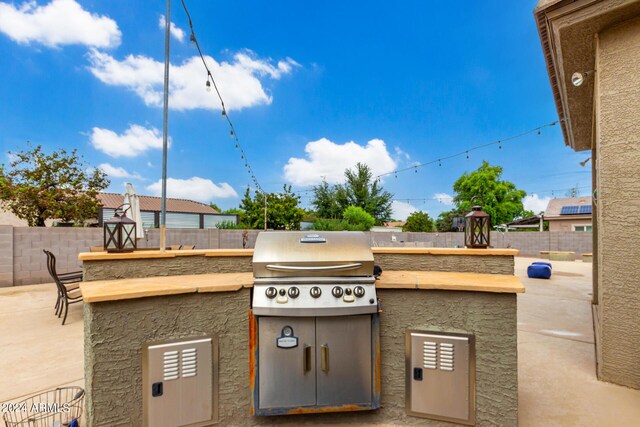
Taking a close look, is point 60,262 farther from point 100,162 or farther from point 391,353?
point 391,353

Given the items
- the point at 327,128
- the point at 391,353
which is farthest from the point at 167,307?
the point at 327,128

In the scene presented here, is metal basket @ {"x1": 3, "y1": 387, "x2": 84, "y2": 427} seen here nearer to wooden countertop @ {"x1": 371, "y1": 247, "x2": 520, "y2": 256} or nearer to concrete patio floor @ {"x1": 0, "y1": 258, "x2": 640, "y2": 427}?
concrete patio floor @ {"x1": 0, "y1": 258, "x2": 640, "y2": 427}

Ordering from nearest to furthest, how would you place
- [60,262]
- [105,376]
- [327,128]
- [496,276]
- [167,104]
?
[105,376] → [496,276] → [167,104] → [60,262] → [327,128]

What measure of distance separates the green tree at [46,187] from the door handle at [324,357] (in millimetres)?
13236

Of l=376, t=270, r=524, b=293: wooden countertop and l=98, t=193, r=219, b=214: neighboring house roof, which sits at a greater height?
l=98, t=193, r=219, b=214: neighboring house roof

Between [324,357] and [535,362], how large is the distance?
249 cm

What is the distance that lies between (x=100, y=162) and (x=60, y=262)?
6.26m

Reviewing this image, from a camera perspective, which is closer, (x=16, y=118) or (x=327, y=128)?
(x=16, y=118)

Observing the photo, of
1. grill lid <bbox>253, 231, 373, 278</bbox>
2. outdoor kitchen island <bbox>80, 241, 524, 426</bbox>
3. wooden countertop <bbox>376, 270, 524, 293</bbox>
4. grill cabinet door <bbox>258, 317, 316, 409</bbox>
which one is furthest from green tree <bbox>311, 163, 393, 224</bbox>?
grill cabinet door <bbox>258, 317, 316, 409</bbox>

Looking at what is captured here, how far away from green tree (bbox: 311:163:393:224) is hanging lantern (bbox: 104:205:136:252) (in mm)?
25455

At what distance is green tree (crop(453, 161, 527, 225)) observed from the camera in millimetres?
24234

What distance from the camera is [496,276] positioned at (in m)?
2.10

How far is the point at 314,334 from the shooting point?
1.71m

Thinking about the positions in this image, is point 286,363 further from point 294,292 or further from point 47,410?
point 47,410
